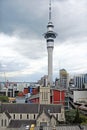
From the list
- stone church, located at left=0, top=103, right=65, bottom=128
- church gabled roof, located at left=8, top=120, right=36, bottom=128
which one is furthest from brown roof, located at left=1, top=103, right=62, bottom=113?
church gabled roof, located at left=8, top=120, right=36, bottom=128

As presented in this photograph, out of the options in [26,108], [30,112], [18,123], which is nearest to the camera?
[18,123]

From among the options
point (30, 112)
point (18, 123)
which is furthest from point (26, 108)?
point (18, 123)

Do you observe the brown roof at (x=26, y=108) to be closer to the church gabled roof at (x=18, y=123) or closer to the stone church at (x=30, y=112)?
the stone church at (x=30, y=112)

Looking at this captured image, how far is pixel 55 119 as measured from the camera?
7612cm

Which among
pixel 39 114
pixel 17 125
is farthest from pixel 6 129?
pixel 39 114

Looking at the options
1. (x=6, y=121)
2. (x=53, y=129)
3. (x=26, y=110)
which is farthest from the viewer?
(x=26, y=110)

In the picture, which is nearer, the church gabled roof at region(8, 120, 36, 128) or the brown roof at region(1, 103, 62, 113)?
the church gabled roof at region(8, 120, 36, 128)

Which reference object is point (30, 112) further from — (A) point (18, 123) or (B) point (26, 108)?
(A) point (18, 123)

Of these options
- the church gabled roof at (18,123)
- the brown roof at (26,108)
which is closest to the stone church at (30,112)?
the brown roof at (26,108)

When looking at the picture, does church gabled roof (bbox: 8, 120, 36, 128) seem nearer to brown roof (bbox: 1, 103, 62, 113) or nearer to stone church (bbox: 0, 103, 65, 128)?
stone church (bbox: 0, 103, 65, 128)

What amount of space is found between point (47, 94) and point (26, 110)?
48.4m

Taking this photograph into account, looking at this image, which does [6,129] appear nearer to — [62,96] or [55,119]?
[55,119]

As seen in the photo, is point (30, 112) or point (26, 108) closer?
point (30, 112)

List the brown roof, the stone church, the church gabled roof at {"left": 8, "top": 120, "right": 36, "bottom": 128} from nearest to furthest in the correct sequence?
the church gabled roof at {"left": 8, "top": 120, "right": 36, "bottom": 128} → the stone church → the brown roof
